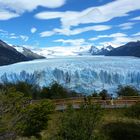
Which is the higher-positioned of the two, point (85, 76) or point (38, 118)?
point (38, 118)

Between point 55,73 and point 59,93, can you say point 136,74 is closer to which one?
point 55,73

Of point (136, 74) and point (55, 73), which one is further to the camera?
point (55, 73)

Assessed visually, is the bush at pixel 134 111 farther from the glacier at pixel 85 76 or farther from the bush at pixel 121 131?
the glacier at pixel 85 76

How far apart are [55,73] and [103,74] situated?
36.4 feet

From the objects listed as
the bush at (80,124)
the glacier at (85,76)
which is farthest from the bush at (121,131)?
the glacier at (85,76)

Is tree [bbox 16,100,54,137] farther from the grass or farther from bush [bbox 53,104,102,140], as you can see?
bush [bbox 53,104,102,140]

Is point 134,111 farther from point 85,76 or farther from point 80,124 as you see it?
point 85,76

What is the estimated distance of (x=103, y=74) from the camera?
97062 mm

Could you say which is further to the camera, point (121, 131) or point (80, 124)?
point (121, 131)

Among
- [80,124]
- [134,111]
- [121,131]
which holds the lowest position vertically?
[121,131]

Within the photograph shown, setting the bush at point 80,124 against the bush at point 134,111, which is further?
the bush at point 134,111

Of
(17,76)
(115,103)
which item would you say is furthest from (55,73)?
(115,103)

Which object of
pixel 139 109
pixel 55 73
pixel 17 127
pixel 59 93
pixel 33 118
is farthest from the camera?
pixel 55 73

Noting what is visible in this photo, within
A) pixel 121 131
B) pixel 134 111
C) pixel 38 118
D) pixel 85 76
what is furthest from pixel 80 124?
pixel 85 76
